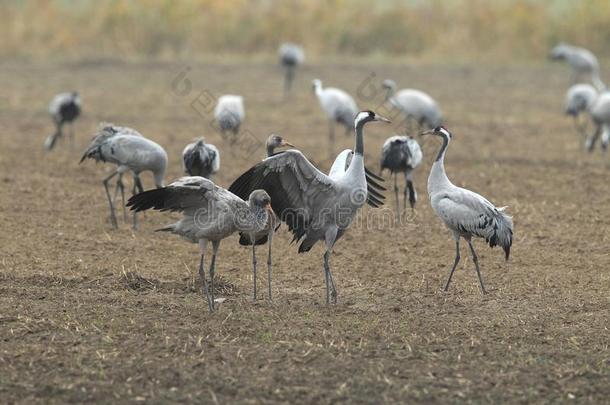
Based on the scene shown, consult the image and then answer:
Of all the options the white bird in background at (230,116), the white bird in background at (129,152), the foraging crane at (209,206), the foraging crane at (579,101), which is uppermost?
the foraging crane at (579,101)

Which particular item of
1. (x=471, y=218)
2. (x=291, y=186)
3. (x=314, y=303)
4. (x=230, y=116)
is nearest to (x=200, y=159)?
(x=291, y=186)

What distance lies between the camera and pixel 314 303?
23.5 feet

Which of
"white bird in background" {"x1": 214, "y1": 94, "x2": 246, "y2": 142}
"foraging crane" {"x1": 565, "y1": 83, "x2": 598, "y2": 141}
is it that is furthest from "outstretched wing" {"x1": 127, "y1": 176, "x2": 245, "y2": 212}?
"foraging crane" {"x1": 565, "y1": 83, "x2": 598, "y2": 141}

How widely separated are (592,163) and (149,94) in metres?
8.84

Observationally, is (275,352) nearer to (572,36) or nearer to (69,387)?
(69,387)

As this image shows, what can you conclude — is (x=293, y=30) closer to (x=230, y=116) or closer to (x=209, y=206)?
(x=230, y=116)

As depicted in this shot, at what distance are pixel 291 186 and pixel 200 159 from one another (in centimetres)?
242

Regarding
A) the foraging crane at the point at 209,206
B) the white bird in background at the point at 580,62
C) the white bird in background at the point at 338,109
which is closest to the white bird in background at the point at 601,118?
the white bird in background at the point at 338,109

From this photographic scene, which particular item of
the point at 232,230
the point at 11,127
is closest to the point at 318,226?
the point at 232,230

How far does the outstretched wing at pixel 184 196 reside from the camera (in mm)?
6789

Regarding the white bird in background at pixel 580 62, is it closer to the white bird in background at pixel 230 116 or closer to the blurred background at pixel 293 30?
the blurred background at pixel 293 30

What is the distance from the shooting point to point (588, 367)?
5727mm

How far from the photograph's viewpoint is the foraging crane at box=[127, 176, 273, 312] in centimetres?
682

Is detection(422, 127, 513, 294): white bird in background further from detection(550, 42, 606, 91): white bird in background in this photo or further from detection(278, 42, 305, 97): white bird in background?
detection(550, 42, 606, 91): white bird in background
